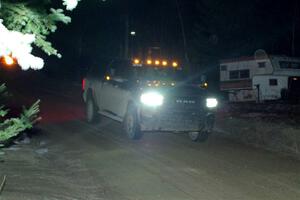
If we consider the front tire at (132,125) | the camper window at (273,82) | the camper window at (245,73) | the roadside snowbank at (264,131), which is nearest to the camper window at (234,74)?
the camper window at (245,73)

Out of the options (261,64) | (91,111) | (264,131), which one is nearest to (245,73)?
(261,64)

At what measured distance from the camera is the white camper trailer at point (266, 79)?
27109 mm

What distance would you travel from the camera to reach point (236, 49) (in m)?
41.5

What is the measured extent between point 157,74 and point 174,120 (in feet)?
5.51

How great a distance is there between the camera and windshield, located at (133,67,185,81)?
13594mm

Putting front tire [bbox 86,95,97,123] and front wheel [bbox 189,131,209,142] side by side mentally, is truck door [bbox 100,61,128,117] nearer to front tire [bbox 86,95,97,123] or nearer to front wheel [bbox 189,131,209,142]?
front tire [bbox 86,95,97,123]

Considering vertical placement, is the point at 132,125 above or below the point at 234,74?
below

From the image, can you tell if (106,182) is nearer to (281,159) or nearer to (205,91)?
(281,159)

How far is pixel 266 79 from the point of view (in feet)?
90.1

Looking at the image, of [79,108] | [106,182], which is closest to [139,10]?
[79,108]

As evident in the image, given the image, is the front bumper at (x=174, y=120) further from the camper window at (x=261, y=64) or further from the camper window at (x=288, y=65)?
the camper window at (x=288, y=65)

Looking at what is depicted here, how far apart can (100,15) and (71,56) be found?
7.37 meters

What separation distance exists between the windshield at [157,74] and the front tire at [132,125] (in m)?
0.97

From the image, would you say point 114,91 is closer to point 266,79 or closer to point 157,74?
point 157,74
